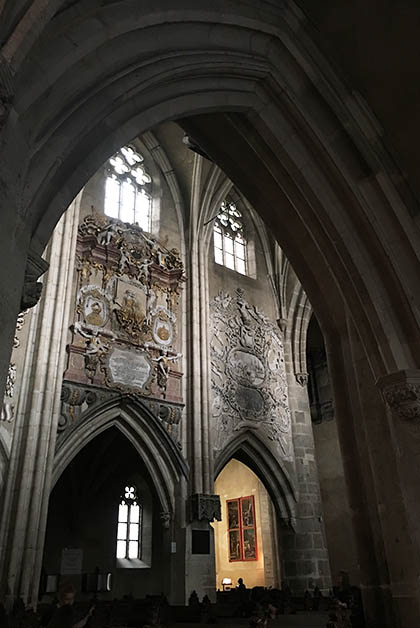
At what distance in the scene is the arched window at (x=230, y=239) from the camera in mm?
14688

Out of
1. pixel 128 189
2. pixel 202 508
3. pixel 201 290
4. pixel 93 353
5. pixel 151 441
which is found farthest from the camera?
pixel 128 189

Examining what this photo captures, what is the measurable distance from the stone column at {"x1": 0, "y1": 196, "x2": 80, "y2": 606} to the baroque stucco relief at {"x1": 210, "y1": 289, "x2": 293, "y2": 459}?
407 cm

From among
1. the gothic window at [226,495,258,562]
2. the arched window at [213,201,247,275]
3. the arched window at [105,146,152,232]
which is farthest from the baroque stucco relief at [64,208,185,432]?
the gothic window at [226,495,258,562]

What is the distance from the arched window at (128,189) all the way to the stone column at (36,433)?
220cm

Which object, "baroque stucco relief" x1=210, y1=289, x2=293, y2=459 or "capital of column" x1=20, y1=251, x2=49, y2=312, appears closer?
"capital of column" x1=20, y1=251, x2=49, y2=312

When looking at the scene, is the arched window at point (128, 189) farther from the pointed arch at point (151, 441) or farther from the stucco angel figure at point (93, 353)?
the pointed arch at point (151, 441)

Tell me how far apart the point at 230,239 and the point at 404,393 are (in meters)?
10.6

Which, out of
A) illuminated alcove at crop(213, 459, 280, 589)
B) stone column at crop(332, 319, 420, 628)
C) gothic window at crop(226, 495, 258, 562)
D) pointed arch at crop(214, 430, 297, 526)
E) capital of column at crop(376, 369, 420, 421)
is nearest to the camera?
stone column at crop(332, 319, 420, 628)

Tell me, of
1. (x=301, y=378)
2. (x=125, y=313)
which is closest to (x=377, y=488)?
(x=125, y=313)

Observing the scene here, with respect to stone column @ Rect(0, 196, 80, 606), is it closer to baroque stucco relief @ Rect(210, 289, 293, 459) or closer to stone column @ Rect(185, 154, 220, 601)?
stone column @ Rect(185, 154, 220, 601)

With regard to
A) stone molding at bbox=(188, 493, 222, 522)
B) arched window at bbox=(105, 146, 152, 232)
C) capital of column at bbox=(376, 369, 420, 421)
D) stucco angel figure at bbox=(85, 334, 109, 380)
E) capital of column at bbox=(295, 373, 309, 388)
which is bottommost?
stone molding at bbox=(188, 493, 222, 522)

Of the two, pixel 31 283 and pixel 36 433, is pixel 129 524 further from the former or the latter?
pixel 31 283

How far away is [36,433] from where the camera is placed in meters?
8.59

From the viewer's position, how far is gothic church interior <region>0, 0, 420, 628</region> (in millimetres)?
3975
